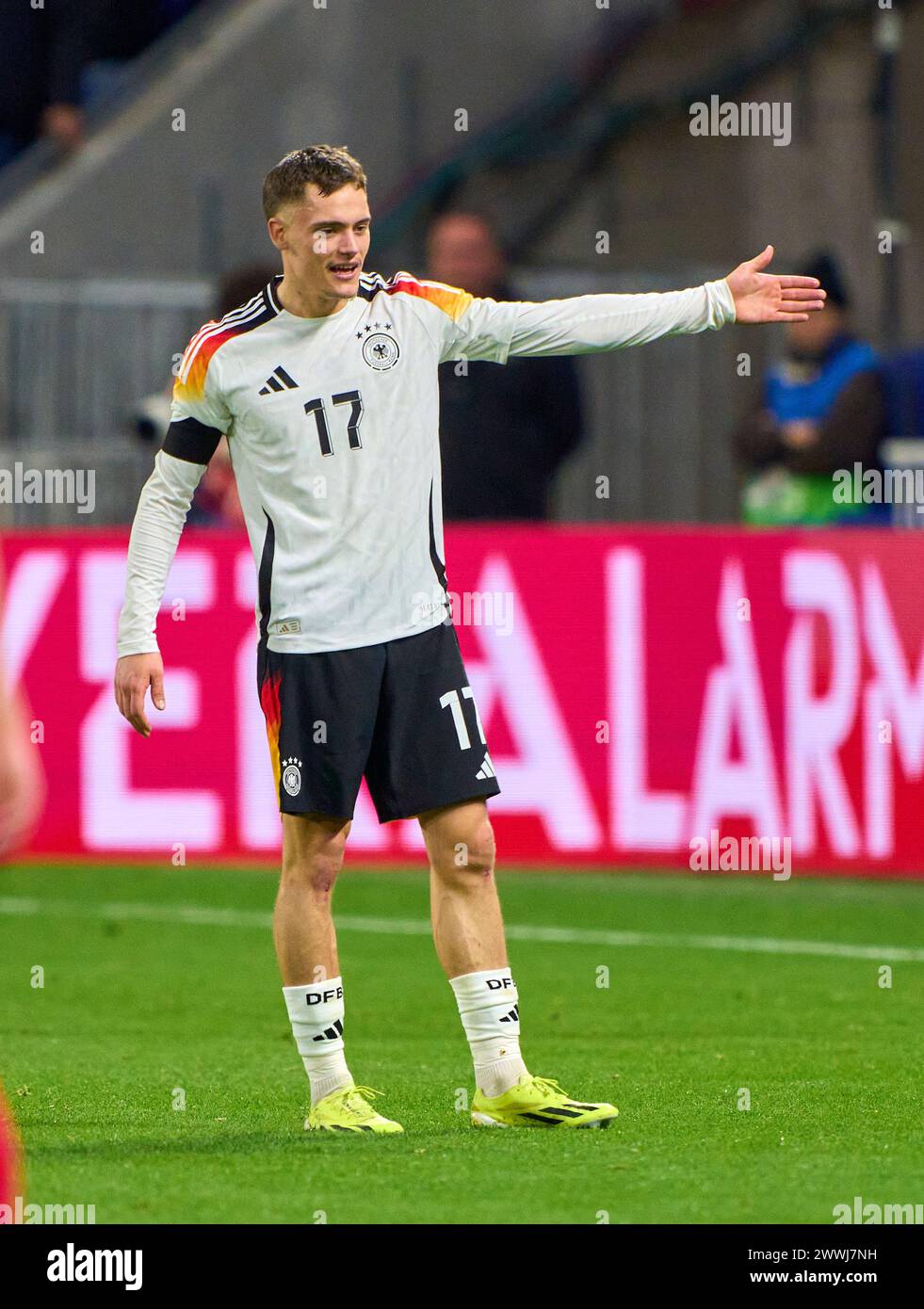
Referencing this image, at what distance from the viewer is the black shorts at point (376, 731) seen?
664cm

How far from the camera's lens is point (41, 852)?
12625 mm

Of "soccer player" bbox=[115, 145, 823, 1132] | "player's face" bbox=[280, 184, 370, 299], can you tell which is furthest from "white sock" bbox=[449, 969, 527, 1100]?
"player's face" bbox=[280, 184, 370, 299]

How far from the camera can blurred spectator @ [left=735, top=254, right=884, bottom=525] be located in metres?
13.3

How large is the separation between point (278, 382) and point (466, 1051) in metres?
2.51

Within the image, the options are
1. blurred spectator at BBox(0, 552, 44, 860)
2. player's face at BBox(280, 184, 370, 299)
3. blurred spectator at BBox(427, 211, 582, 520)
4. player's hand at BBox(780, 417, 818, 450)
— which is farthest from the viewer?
player's hand at BBox(780, 417, 818, 450)

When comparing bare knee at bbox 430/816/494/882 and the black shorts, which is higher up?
the black shorts

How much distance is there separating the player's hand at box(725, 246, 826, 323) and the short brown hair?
3.29 feet

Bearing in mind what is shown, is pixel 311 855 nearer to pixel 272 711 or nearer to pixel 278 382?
pixel 272 711

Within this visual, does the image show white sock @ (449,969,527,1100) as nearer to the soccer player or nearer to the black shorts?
the soccer player

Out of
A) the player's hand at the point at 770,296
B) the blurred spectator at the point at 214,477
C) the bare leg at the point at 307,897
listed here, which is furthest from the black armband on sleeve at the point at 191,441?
the blurred spectator at the point at 214,477

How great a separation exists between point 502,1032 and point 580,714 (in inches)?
218

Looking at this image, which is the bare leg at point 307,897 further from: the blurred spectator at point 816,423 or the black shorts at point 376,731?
the blurred spectator at point 816,423
